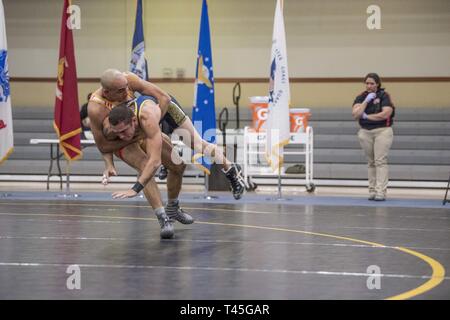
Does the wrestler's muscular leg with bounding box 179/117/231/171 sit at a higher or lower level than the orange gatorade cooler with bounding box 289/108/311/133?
lower

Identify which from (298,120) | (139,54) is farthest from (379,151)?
(139,54)

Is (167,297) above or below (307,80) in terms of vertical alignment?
below

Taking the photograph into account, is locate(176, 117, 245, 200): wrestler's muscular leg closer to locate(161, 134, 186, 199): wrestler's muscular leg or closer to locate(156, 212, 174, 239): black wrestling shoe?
locate(161, 134, 186, 199): wrestler's muscular leg

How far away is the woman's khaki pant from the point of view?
439 inches

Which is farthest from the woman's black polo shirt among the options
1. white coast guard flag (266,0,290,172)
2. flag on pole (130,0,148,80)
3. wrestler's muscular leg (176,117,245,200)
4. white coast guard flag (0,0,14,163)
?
white coast guard flag (0,0,14,163)

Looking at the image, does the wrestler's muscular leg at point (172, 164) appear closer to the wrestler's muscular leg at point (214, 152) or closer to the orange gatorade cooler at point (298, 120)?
the wrestler's muscular leg at point (214, 152)

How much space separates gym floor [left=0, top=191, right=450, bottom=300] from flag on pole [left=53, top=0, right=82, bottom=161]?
1225 millimetres

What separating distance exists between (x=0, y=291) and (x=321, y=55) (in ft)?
38.8

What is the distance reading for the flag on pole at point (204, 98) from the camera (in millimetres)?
11062

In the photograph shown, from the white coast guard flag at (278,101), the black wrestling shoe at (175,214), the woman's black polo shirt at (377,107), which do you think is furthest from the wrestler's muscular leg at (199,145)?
the woman's black polo shirt at (377,107)

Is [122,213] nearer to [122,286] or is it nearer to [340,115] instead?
[122,286]

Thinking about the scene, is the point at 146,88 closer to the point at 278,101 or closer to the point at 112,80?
the point at 112,80

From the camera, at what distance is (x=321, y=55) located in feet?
51.9
